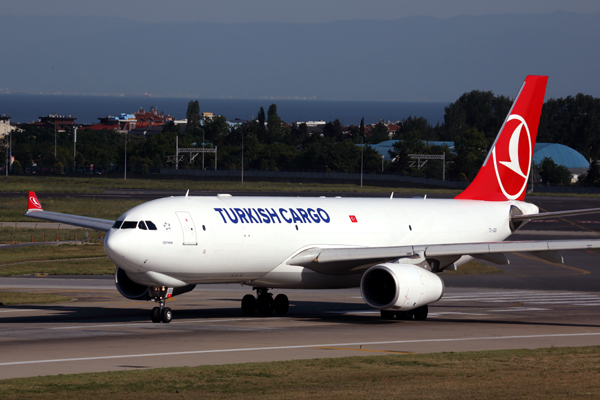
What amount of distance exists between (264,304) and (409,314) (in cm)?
598

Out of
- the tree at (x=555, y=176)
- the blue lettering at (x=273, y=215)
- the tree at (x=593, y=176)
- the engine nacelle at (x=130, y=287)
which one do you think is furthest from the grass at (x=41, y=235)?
the tree at (x=555, y=176)

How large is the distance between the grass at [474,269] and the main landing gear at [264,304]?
20511 mm

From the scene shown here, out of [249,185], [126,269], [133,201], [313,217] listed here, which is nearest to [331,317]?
[313,217]

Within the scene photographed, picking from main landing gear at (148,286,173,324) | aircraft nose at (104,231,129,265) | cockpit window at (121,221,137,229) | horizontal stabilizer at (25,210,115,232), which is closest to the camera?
aircraft nose at (104,231,129,265)

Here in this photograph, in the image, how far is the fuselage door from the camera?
93.1 feet

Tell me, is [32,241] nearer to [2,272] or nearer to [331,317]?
[2,272]

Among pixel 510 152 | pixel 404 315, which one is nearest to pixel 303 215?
pixel 404 315

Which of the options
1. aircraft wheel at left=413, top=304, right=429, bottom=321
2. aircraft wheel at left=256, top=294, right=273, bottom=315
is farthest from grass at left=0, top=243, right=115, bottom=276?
aircraft wheel at left=413, top=304, right=429, bottom=321

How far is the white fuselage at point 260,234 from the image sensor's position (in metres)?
28.0

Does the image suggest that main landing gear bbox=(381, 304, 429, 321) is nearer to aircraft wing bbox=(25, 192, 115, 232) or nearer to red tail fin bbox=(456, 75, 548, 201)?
red tail fin bbox=(456, 75, 548, 201)

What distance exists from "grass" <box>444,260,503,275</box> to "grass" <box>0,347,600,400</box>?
98.1 ft

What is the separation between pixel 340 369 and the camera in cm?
1997

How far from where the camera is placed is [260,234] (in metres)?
30.3

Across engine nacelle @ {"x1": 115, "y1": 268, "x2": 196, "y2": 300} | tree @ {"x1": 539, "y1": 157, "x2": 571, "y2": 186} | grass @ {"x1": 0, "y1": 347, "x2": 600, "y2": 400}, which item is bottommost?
grass @ {"x1": 0, "y1": 347, "x2": 600, "y2": 400}
